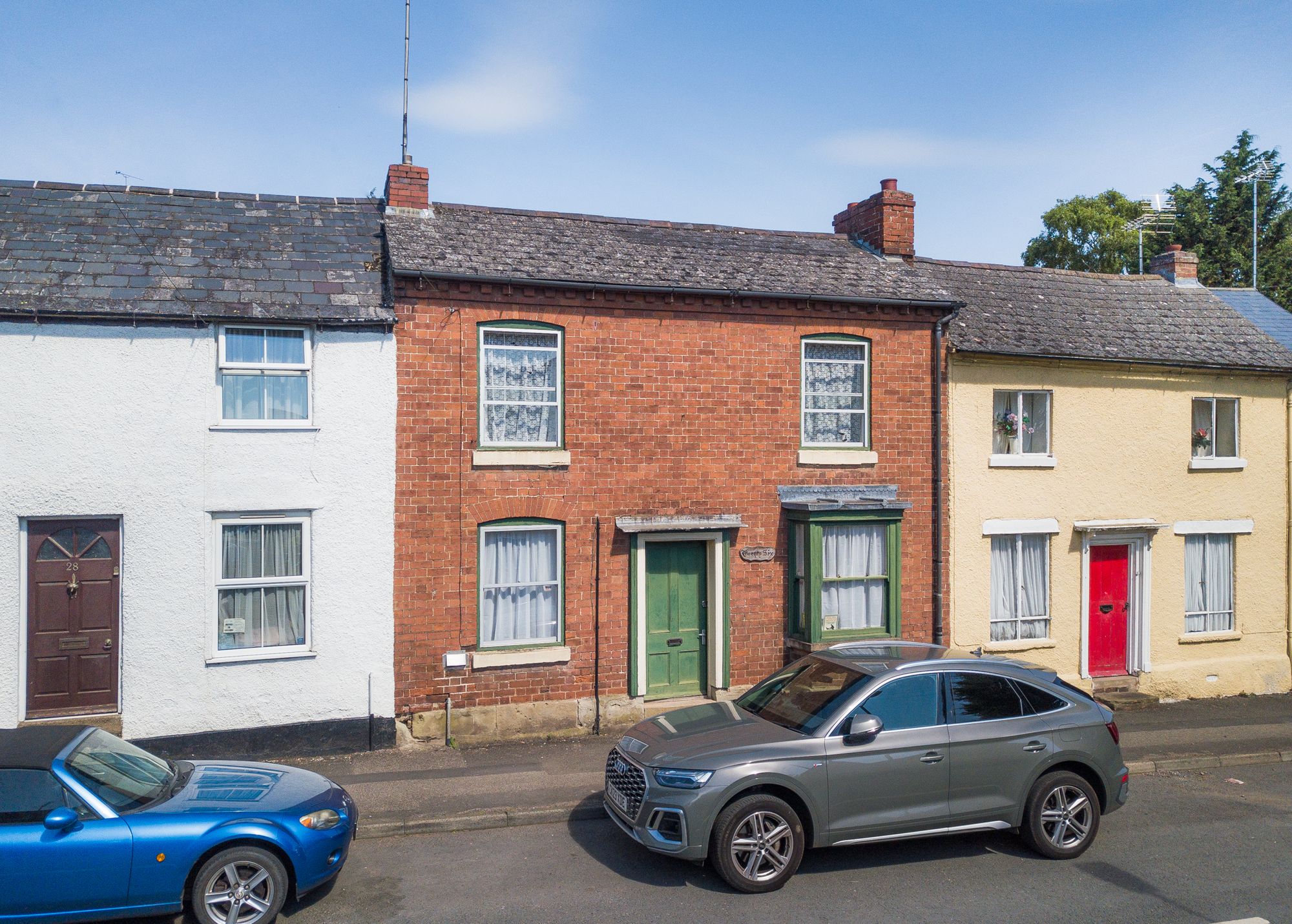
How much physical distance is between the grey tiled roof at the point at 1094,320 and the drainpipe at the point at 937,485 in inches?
13.8

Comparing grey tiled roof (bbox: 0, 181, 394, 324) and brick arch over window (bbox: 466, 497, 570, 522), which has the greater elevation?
grey tiled roof (bbox: 0, 181, 394, 324)

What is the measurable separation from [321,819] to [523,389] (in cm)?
638

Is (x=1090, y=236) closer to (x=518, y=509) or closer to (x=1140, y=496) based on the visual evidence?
(x=1140, y=496)

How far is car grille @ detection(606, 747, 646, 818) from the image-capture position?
24.0ft

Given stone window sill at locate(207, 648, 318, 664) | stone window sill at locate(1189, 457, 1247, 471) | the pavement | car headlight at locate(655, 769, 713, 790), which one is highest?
stone window sill at locate(1189, 457, 1247, 471)

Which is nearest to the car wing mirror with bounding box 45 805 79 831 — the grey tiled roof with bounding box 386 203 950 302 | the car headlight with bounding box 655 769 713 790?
the car headlight with bounding box 655 769 713 790

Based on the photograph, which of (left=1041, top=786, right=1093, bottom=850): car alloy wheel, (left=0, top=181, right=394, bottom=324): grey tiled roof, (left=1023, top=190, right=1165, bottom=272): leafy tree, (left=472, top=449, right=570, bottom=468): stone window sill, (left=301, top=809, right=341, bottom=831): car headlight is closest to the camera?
(left=301, top=809, right=341, bottom=831): car headlight

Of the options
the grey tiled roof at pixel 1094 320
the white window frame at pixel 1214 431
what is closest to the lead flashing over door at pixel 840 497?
the grey tiled roof at pixel 1094 320

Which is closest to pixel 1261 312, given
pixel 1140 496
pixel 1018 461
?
pixel 1140 496

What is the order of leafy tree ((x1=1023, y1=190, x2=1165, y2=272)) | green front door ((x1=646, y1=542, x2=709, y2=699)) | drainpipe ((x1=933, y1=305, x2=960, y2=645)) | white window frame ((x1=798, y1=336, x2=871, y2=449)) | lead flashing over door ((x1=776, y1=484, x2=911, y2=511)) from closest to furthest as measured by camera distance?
1. green front door ((x1=646, y1=542, x2=709, y2=699))
2. lead flashing over door ((x1=776, y1=484, x2=911, y2=511))
3. white window frame ((x1=798, y1=336, x2=871, y2=449))
4. drainpipe ((x1=933, y1=305, x2=960, y2=645))
5. leafy tree ((x1=1023, y1=190, x2=1165, y2=272))

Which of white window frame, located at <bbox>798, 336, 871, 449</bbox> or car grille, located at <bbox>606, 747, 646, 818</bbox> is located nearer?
car grille, located at <bbox>606, 747, 646, 818</bbox>

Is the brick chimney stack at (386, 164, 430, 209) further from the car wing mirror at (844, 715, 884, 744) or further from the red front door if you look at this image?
the red front door

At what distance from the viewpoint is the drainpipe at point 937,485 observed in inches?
528

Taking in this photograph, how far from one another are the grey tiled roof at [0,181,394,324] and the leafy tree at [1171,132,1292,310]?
27.2 meters
